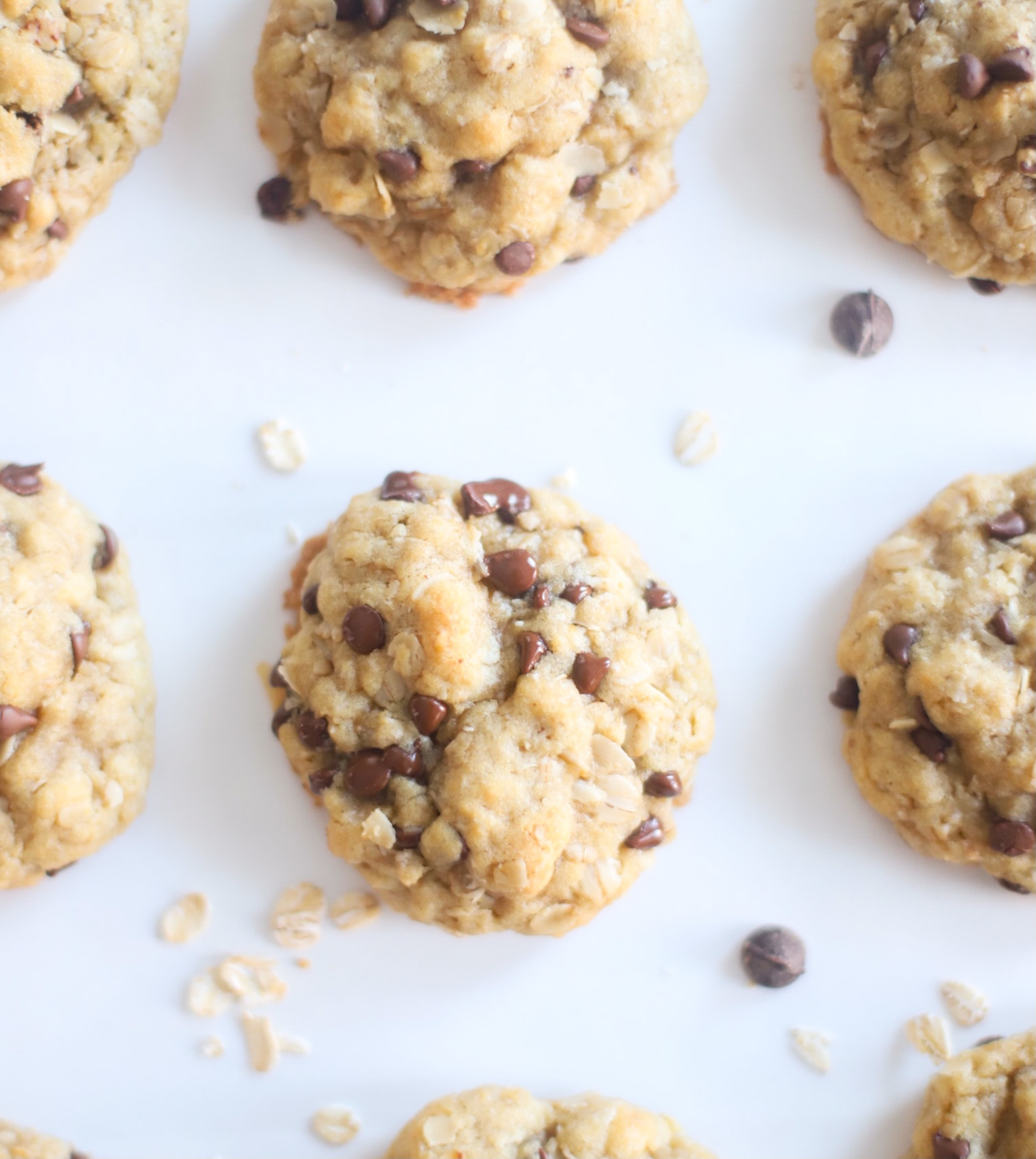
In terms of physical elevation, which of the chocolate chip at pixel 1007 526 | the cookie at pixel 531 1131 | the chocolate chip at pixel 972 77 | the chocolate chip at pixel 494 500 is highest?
the chocolate chip at pixel 972 77

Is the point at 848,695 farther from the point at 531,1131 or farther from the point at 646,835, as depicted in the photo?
the point at 531,1131

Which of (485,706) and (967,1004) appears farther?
(967,1004)

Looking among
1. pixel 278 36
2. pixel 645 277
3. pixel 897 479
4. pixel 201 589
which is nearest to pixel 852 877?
pixel 897 479

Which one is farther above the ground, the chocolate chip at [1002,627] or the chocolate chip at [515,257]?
the chocolate chip at [515,257]

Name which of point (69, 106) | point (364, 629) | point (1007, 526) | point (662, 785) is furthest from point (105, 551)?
point (1007, 526)

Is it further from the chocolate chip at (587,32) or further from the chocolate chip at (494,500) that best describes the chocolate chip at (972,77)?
the chocolate chip at (494,500)

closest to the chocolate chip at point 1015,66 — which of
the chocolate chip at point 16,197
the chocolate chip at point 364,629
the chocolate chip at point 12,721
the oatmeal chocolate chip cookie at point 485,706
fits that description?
the oatmeal chocolate chip cookie at point 485,706

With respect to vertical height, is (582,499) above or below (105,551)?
above
